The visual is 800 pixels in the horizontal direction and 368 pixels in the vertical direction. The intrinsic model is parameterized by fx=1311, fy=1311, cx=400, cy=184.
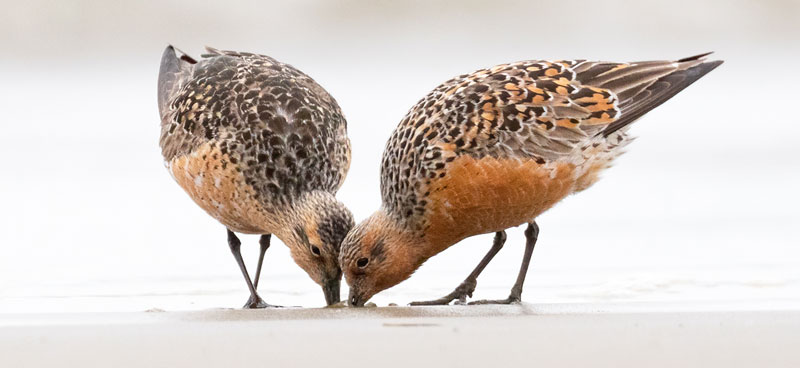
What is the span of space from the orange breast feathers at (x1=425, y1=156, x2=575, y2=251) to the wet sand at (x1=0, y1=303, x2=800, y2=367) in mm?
1428

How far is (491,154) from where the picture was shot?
333 inches

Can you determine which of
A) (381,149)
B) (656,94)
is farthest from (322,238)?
(381,149)

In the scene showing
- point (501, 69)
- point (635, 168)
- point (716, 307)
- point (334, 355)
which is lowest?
point (635, 168)

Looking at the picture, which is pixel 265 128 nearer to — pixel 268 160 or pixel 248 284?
pixel 268 160

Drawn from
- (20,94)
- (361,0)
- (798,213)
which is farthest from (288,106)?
(361,0)

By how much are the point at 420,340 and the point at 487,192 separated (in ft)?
7.88

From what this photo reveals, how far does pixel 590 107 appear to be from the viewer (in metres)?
8.86

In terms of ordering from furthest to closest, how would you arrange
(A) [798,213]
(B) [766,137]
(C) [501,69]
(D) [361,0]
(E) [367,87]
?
(D) [361,0], (E) [367,87], (B) [766,137], (A) [798,213], (C) [501,69]

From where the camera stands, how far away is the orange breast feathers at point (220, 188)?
9.10 meters

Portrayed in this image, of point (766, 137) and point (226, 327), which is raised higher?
point (226, 327)

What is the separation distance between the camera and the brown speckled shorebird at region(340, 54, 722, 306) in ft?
27.7

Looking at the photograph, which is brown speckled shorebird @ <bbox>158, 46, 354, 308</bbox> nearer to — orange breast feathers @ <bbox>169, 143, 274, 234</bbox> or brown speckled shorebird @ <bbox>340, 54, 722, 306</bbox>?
orange breast feathers @ <bbox>169, 143, 274, 234</bbox>

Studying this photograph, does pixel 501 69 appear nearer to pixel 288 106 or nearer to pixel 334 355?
pixel 288 106

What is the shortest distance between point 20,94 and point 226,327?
Answer: 10.5 m
